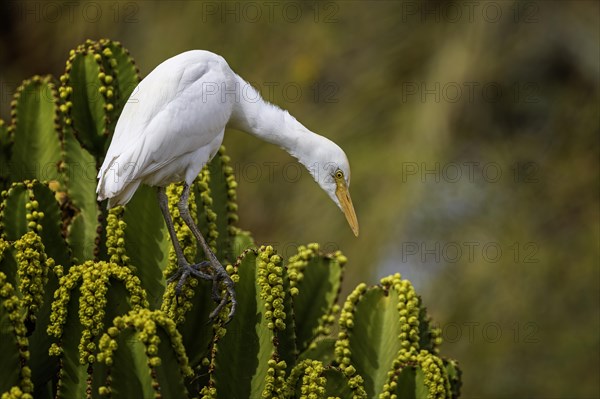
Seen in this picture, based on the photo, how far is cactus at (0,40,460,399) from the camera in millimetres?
2045

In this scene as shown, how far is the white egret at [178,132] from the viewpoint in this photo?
2.39m

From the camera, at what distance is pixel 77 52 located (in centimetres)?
279

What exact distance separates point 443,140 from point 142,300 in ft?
11.7

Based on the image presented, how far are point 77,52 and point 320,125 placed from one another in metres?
2.98

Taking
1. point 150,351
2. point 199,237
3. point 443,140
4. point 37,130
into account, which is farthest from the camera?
point 443,140

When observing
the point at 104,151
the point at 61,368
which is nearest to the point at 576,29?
the point at 104,151

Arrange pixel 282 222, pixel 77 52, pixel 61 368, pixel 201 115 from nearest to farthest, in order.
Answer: pixel 61 368 → pixel 201 115 → pixel 77 52 → pixel 282 222

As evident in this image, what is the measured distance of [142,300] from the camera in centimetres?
222

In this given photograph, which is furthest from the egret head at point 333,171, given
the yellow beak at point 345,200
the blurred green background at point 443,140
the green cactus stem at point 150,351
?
the blurred green background at point 443,140

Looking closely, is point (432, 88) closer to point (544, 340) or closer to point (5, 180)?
point (544, 340)

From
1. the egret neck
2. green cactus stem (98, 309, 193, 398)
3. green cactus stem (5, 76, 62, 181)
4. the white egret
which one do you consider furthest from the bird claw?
green cactus stem (5, 76, 62, 181)

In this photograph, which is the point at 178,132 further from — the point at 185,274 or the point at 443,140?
the point at 443,140

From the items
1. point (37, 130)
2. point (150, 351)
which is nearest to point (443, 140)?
point (37, 130)

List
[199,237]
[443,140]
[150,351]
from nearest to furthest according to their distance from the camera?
[150,351]
[199,237]
[443,140]
